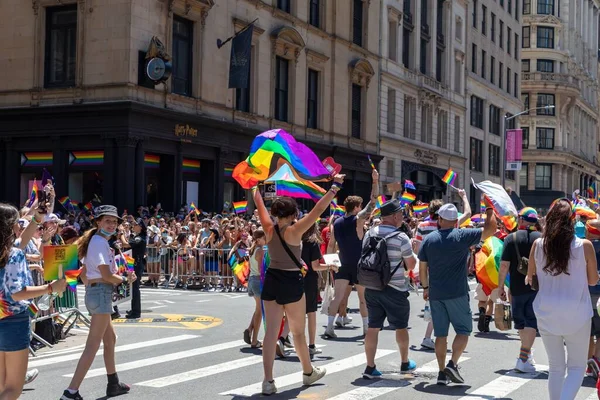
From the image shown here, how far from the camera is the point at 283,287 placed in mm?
8406

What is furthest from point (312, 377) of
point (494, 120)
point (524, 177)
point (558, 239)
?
point (524, 177)

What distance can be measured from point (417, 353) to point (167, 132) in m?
17.6

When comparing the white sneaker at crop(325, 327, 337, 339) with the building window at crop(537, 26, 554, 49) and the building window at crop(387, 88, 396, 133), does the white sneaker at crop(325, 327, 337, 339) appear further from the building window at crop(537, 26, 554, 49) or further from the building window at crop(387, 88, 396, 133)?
the building window at crop(537, 26, 554, 49)

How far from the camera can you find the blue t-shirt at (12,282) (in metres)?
6.12

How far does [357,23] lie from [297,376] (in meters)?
33.5

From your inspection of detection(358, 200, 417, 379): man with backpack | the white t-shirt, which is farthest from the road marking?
detection(358, 200, 417, 379): man with backpack

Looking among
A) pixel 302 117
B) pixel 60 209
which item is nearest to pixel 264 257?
pixel 60 209

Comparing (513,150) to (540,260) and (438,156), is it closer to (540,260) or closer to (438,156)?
(438,156)

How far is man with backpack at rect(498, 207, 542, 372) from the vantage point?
384 inches

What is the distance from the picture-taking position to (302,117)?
117 feet

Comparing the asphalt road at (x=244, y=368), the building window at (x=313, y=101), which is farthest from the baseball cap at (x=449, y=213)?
the building window at (x=313, y=101)

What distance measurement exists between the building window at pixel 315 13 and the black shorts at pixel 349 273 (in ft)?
84.8

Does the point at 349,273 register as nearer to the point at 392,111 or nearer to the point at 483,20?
the point at 392,111

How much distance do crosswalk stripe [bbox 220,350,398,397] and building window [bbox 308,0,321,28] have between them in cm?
2749
